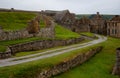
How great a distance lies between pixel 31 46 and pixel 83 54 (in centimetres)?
927

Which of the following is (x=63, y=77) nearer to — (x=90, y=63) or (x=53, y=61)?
(x=53, y=61)

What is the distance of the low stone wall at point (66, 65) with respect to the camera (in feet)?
120

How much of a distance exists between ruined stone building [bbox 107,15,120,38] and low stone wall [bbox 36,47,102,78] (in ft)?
156

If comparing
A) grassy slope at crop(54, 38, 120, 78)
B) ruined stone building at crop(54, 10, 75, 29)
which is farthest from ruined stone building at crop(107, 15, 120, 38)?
grassy slope at crop(54, 38, 120, 78)

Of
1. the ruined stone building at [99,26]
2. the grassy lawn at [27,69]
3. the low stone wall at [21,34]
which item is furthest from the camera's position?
the ruined stone building at [99,26]

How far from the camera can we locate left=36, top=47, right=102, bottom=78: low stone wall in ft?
120

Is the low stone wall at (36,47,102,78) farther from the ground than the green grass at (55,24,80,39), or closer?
closer

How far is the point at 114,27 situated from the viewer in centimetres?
10294

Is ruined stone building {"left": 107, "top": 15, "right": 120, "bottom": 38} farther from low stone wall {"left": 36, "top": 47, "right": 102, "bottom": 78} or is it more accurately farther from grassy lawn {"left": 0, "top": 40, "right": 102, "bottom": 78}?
grassy lawn {"left": 0, "top": 40, "right": 102, "bottom": 78}

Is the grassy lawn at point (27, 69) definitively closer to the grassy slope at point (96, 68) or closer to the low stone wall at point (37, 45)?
the grassy slope at point (96, 68)

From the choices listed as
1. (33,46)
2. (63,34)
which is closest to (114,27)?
(63,34)

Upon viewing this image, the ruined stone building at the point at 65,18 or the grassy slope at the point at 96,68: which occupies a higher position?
the ruined stone building at the point at 65,18

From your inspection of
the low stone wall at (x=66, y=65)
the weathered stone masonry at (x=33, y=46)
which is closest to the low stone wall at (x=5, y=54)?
the weathered stone masonry at (x=33, y=46)

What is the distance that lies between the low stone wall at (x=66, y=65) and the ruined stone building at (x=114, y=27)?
47.6m
